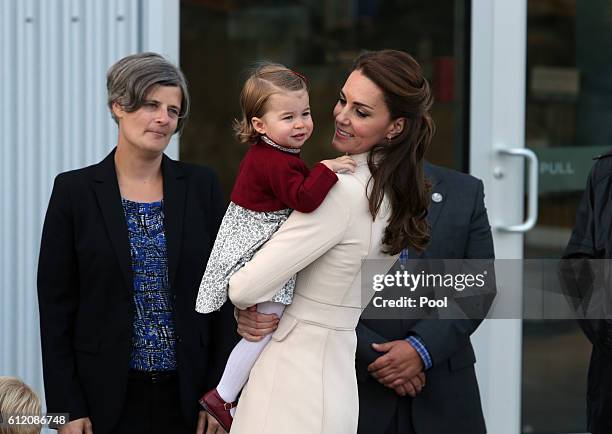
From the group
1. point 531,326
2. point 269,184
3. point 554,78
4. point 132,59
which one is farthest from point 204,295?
point 554,78

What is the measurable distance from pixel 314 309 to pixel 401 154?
0.40m

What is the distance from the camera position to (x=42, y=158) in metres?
3.86

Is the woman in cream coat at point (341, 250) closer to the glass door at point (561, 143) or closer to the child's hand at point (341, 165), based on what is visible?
the child's hand at point (341, 165)

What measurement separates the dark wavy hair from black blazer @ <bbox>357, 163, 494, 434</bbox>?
0.72 m

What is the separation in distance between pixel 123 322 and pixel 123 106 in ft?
1.86

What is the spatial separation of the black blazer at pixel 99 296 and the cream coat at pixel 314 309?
522 mm

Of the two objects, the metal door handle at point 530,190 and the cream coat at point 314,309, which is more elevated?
the metal door handle at point 530,190

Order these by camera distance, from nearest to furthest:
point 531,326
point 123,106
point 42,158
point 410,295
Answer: point 123,106 < point 410,295 < point 42,158 < point 531,326

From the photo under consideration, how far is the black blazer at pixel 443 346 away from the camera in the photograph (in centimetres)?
321

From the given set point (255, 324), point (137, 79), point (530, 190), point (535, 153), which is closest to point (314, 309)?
point (255, 324)

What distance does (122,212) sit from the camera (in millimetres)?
2920

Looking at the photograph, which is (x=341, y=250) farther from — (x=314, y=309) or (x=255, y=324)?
(x=255, y=324)

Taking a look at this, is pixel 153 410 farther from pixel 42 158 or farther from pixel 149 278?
pixel 42 158

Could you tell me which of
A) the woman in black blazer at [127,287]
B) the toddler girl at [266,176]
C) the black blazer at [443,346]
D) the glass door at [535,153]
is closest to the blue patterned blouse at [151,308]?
the woman in black blazer at [127,287]
